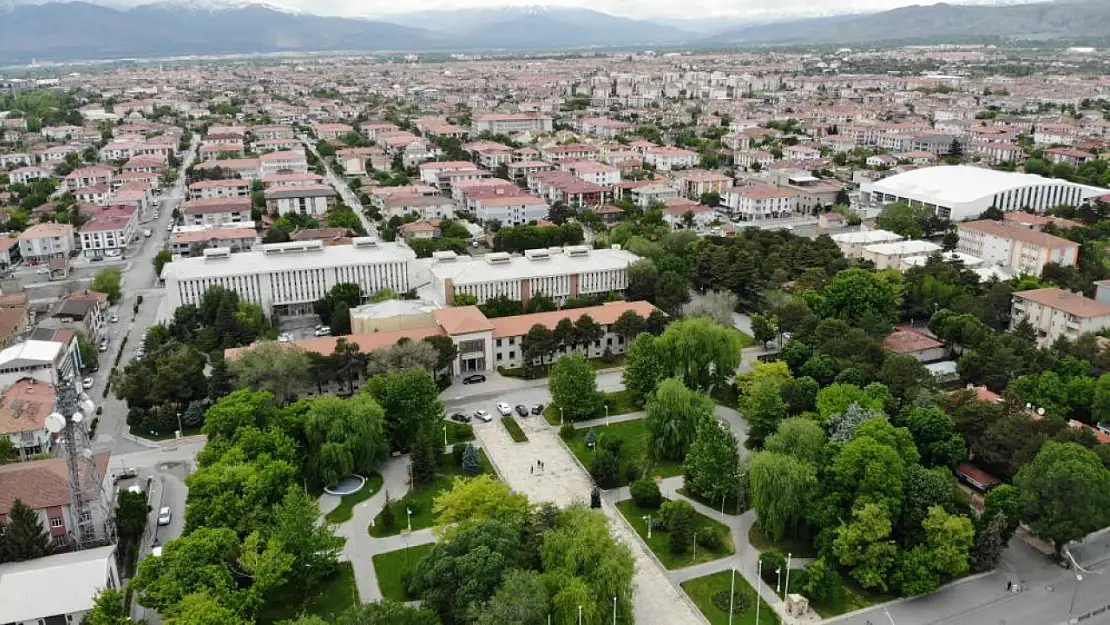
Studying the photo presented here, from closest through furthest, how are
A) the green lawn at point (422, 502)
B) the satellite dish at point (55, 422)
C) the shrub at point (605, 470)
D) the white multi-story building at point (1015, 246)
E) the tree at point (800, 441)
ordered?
the satellite dish at point (55, 422)
the tree at point (800, 441)
the green lawn at point (422, 502)
the shrub at point (605, 470)
the white multi-story building at point (1015, 246)

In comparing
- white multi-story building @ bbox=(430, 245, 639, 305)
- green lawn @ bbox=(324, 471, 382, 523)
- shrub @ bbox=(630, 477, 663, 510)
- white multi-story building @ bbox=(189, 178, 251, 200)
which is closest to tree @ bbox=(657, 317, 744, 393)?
shrub @ bbox=(630, 477, 663, 510)

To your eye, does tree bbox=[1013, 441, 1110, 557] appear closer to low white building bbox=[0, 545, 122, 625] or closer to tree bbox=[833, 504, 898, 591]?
tree bbox=[833, 504, 898, 591]

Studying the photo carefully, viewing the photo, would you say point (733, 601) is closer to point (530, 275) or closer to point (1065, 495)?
point (1065, 495)

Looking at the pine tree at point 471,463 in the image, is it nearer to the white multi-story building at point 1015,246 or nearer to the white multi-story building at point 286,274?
the white multi-story building at point 286,274

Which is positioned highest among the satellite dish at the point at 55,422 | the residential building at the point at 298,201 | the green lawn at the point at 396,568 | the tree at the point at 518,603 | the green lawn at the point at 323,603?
the satellite dish at the point at 55,422

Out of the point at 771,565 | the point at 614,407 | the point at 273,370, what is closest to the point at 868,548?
the point at 771,565

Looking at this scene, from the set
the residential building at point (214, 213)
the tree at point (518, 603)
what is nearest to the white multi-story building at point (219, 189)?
the residential building at point (214, 213)

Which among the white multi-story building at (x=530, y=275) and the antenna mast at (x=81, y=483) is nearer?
the antenna mast at (x=81, y=483)

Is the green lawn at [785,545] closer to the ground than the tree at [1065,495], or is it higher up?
closer to the ground
